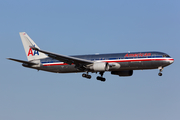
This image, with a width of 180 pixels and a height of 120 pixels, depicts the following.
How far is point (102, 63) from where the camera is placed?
58594 mm

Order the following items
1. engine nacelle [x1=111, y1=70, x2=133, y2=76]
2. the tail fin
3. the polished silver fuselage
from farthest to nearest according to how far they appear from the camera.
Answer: the tail fin → engine nacelle [x1=111, y1=70, x2=133, y2=76] → the polished silver fuselage

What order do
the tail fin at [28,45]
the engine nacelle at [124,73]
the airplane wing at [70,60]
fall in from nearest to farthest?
the airplane wing at [70,60] < the engine nacelle at [124,73] < the tail fin at [28,45]

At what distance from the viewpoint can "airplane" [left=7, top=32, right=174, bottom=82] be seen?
57469 millimetres

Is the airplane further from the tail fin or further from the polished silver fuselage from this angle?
the tail fin

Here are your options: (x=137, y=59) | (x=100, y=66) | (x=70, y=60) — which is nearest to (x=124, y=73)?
(x=137, y=59)

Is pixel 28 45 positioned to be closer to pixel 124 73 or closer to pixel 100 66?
pixel 100 66

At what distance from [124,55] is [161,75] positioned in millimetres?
7759

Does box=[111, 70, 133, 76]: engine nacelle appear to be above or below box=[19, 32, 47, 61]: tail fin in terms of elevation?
below

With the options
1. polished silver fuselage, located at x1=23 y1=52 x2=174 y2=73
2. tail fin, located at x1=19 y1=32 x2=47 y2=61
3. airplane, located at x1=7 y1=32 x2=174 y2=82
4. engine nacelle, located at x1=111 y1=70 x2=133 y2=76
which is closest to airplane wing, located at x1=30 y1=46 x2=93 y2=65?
airplane, located at x1=7 y1=32 x2=174 y2=82

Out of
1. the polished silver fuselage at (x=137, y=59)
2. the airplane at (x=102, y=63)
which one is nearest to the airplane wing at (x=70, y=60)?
the airplane at (x=102, y=63)

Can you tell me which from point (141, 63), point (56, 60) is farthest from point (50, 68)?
point (141, 63)

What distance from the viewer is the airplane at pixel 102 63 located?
189 feet

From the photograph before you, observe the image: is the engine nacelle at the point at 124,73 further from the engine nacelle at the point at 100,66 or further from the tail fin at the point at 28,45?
the tail fin at the point at 28,45

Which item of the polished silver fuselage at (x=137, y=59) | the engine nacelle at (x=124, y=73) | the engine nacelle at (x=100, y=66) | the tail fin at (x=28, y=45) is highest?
the tail fin at (x=28, y=45)
